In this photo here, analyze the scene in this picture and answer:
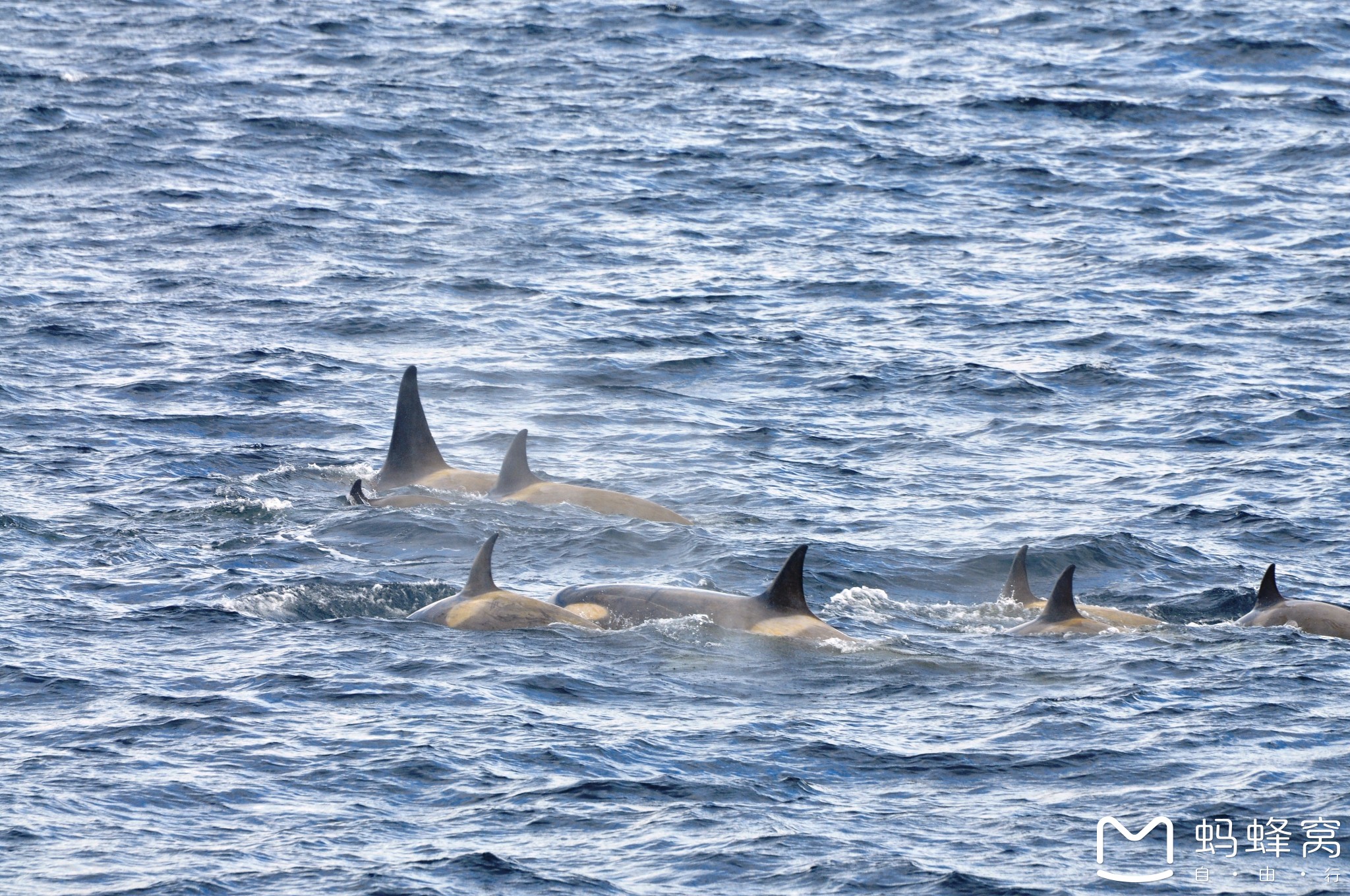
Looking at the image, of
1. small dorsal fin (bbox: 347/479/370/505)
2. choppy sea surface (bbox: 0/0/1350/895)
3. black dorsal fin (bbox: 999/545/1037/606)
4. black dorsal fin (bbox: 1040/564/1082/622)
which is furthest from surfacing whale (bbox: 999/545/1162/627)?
small dorsal fin (bbox: 347/479/370/505)

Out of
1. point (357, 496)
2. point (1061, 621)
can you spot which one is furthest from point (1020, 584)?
point (357, 496)

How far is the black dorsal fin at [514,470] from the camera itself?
2036cm

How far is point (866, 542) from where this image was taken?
19469mm

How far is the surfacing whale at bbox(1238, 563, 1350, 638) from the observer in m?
16.2

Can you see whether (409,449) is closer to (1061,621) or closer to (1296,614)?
(1061,621)

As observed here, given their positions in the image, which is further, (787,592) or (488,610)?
(488,610)

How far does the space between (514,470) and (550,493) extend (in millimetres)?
465

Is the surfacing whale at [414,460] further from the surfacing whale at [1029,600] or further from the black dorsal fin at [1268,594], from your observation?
the black dorsal fin at [1268,594]

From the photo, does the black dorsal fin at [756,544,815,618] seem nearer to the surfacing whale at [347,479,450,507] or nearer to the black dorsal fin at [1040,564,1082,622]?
the black dorsal fin at [1040,564,1082,622]

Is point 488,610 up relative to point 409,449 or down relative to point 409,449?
down

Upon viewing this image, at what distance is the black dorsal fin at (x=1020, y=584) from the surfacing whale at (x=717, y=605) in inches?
88.6

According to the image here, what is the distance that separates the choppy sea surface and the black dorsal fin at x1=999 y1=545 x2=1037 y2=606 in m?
0.33

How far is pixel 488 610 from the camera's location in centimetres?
1617

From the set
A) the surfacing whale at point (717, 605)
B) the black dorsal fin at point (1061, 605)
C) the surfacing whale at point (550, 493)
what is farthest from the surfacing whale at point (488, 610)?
the black dorsal fin at point (1061, 605)
